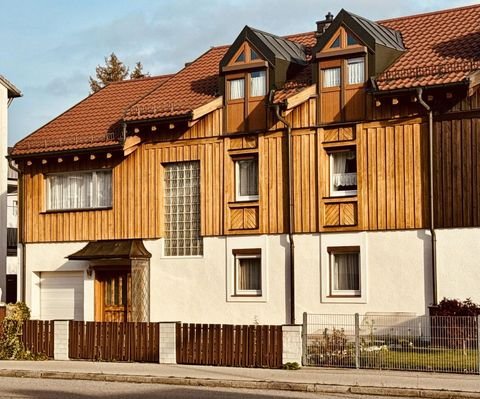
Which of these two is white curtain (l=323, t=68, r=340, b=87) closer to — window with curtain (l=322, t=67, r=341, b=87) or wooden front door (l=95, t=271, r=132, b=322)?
window with curtain (l=322, t=67, r=341, b=87)

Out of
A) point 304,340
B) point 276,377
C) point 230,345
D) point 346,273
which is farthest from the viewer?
point 346,273

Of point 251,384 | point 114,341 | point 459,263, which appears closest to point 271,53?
point 459,263

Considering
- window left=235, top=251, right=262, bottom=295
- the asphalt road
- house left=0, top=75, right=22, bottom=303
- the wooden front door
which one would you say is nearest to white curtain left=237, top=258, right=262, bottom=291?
window left=235, top=251, right=262, bottom=295

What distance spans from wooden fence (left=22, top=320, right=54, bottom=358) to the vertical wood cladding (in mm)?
9917

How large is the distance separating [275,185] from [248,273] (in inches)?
104

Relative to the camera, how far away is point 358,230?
89.2 ft

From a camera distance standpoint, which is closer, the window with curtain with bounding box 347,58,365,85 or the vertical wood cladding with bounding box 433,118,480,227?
the vertical wood cladding with bounding box 433,118,480,227

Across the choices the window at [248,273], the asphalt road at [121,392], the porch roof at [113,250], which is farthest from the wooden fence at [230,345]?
the porch roof at [113,250]

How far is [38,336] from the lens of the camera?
2595 cm

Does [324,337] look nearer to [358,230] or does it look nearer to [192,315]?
[358,230]

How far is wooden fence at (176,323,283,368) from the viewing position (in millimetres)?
22438

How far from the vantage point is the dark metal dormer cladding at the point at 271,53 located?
28.9m

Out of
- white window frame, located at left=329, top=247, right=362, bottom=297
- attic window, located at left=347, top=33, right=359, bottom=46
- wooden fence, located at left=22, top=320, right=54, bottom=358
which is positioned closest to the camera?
wooden fence, located at left=22, top=320, right=54, bottom=358

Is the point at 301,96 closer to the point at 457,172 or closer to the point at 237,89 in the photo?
the point at 237,89
